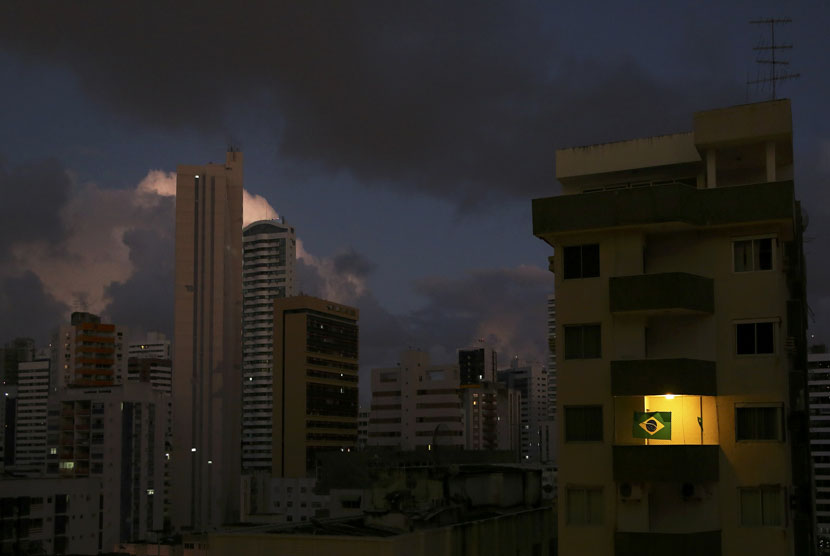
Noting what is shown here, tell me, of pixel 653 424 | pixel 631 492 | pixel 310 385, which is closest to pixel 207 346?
pixel 310 385

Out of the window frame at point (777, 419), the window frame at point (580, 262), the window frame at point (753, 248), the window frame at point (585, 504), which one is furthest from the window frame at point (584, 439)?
the window frame at point (753, 248)

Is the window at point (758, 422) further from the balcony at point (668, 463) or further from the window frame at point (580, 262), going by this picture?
the window frame at point (580, 262)

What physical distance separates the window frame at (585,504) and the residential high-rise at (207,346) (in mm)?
137312

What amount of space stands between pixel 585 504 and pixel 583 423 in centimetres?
212

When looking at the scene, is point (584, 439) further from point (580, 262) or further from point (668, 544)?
point (580, 262)

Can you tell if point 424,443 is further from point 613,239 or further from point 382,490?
point 613,239

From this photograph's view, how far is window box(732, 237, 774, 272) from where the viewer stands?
25.5 metres

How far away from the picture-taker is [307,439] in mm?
167625

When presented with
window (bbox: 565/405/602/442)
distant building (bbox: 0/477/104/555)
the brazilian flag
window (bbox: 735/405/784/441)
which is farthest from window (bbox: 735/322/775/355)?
distant building (bbox: 0/477/104/555)

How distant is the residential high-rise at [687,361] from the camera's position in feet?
80.5

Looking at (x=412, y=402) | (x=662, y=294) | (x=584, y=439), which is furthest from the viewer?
(x=412, y=402)

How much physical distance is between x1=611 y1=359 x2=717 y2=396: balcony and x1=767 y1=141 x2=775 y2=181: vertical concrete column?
207 inches

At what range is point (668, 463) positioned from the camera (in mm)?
24109

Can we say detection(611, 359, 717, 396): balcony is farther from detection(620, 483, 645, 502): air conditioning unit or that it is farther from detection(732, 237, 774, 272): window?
detection(732, 237, 774, 272): window
